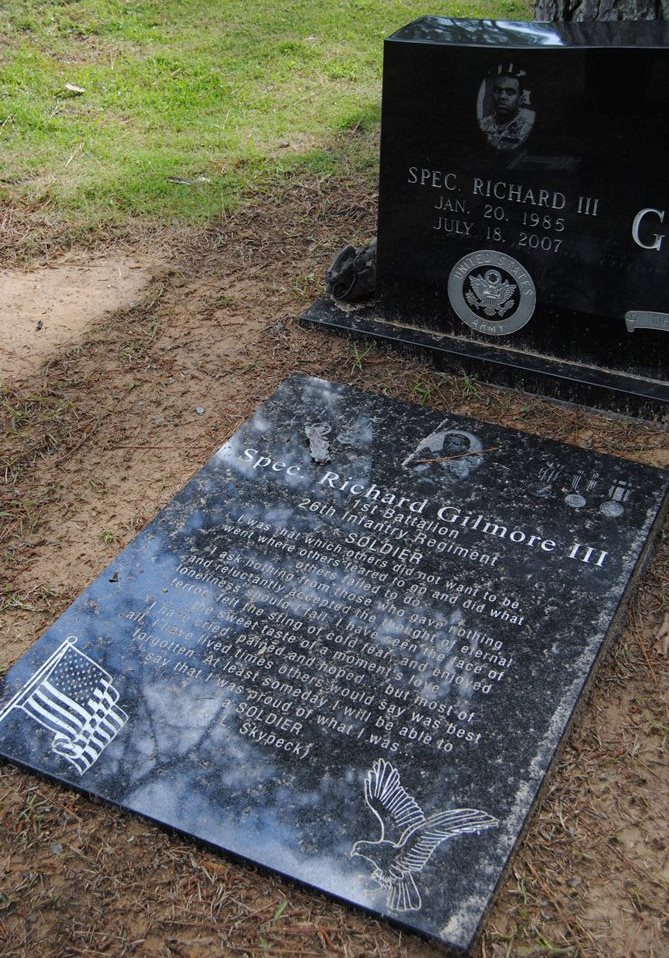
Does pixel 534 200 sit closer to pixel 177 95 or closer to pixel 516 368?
pixel 516 368

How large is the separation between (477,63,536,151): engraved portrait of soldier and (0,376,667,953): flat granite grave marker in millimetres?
1149

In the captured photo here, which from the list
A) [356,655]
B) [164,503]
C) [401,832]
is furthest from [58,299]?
[401,832]

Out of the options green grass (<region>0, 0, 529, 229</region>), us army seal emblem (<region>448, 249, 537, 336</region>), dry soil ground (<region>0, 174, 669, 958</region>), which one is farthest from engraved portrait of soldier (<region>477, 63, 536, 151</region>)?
green grass (<region>0, 0, 529, 229</region>)

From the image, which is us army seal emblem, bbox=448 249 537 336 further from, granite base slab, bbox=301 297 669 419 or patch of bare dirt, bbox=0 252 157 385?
patch of bare dirt, bbox=0 252 157 385

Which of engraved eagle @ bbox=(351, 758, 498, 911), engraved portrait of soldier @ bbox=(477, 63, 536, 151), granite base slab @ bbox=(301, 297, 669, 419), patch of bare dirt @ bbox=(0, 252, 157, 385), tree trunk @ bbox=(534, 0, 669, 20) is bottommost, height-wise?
engraved eagle @ bbox=(351, 758, 498, 911)

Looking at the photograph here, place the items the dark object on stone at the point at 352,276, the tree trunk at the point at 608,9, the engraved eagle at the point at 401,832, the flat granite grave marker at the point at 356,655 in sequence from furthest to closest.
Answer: the dark object on stone at the point at 352,276 → the tree trunk at the point at 608,9 → the flat granite grave marker at the point at 356,655 → the engraved eagle at the point at 401,832

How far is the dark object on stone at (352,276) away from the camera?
4.30 metres

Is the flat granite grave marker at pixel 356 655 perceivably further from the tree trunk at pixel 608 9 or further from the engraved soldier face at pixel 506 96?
the tree trunk at pixel 608 9

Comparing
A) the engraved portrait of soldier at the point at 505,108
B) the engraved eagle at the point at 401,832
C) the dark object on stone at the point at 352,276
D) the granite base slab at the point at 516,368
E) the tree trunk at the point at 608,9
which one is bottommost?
the engraved eagle at the point at 401,832

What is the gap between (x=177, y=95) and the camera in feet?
21.9

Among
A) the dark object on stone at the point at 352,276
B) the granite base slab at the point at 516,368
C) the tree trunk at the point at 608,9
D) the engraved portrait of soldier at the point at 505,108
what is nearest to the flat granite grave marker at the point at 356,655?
the granite base slab at the point at 516,368

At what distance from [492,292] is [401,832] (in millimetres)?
2368

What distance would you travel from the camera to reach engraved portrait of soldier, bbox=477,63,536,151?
11.3 feet

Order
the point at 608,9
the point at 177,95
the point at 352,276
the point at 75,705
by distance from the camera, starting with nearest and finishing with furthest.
Answer: the point at 75,705, the point at 608,9, the point at 352,276, the point at 177,95
